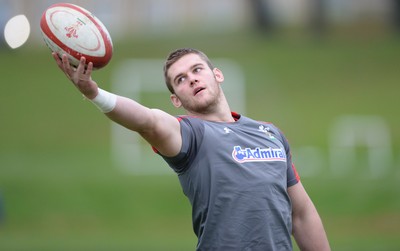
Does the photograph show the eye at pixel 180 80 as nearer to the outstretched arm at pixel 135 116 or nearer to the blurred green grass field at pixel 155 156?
the outstretched arm at pixel 135 116

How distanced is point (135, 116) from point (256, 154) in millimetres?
918

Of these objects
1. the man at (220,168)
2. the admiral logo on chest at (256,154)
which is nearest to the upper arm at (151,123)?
the man at (220,168)

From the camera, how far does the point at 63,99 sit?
25.7m

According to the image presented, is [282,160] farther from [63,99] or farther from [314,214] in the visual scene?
[63,99]

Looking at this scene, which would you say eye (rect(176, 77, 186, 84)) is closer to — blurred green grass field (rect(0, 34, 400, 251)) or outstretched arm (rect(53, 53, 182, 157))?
outstretched arm (rect(53, 53, 182, 157))

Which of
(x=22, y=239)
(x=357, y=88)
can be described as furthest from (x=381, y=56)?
(x=22, y=239)

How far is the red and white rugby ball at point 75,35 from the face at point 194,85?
2.13 feet

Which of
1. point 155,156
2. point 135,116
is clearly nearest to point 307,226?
point 135,116

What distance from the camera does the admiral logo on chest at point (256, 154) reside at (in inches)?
203

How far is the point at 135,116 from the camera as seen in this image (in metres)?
4.76

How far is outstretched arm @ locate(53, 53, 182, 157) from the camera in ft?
15.3

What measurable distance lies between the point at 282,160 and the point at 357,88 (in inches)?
822

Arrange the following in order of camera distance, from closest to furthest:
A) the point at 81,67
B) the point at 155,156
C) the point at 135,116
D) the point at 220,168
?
the point at 81,67 < the point at 135,116 < the point at 220,168 < the point at 155,156

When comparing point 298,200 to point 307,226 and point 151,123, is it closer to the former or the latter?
point 307,226
